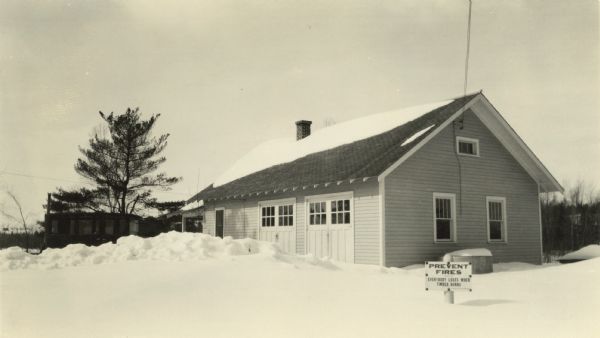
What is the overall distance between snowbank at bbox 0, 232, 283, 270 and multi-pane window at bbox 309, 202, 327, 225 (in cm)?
427

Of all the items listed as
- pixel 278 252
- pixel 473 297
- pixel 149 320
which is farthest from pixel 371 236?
pixel 149 320

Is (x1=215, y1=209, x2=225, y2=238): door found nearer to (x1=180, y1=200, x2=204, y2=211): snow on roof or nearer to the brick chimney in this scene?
(x1=180, y1=200, x2=204, y2=211): snow on roof

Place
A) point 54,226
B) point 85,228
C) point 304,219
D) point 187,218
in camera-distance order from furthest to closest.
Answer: point 187,218 < point 85,228 < point 54,226 < point 304,219

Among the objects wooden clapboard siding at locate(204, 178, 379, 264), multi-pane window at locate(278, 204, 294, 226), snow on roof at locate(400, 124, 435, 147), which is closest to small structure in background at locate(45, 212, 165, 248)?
wooden clapboard siding at locate(204, 178, 379, 264)

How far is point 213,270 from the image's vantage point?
1084 centimetres

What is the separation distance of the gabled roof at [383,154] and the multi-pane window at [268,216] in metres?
0.94

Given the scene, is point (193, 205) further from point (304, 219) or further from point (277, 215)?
point (304, 219)

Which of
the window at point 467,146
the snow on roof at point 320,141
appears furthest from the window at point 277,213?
the window at point 467,146

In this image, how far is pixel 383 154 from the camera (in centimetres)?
1656

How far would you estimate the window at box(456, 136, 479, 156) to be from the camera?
57.9ft

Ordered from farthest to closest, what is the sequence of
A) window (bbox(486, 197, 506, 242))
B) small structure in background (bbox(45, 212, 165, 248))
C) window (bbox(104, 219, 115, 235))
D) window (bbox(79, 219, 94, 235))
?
window (bbox(104, 219, 115, 235)), window (bbox(79, 219, 94, 235)), small structure in background (bbox(45, 212, 165, 248)), window (bbox(486, 197, 506, 242))

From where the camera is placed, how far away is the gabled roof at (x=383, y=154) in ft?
52.6

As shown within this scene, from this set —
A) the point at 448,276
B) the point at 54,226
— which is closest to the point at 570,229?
the point at 448,276

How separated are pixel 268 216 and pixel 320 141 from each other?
4.47 meters
